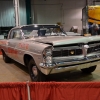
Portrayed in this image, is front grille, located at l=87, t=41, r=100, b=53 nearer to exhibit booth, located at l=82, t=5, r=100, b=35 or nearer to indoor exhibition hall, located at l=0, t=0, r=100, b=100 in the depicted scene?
indoor exhibition hall, located at l=0, t=0, r=100, b=100

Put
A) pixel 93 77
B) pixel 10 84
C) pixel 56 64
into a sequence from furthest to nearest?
pixel 93 77
pixel 56 64
pixel 10 84

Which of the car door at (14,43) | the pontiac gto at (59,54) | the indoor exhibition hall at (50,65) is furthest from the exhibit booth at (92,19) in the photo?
the pontiac gto at (59,54)

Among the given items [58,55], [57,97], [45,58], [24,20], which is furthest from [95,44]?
[24,20]

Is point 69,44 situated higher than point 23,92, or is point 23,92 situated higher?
point 69,44

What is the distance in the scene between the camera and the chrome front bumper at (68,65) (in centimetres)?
376

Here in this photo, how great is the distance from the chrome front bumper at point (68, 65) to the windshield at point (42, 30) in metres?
1.82

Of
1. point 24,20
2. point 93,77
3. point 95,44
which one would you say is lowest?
point 93,77

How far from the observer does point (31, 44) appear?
4395 millimetres

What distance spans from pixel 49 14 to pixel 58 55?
564 inches

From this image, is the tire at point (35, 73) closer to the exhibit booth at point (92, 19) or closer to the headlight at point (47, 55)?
the headlight at point (47, 55)

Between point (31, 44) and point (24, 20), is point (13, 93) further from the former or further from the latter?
point (24, 20)

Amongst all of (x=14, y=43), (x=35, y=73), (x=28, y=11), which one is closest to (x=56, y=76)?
Result: (x=35, y=73)

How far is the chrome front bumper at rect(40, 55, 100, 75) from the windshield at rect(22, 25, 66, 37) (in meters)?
1.82

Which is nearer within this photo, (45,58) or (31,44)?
(45,58)
